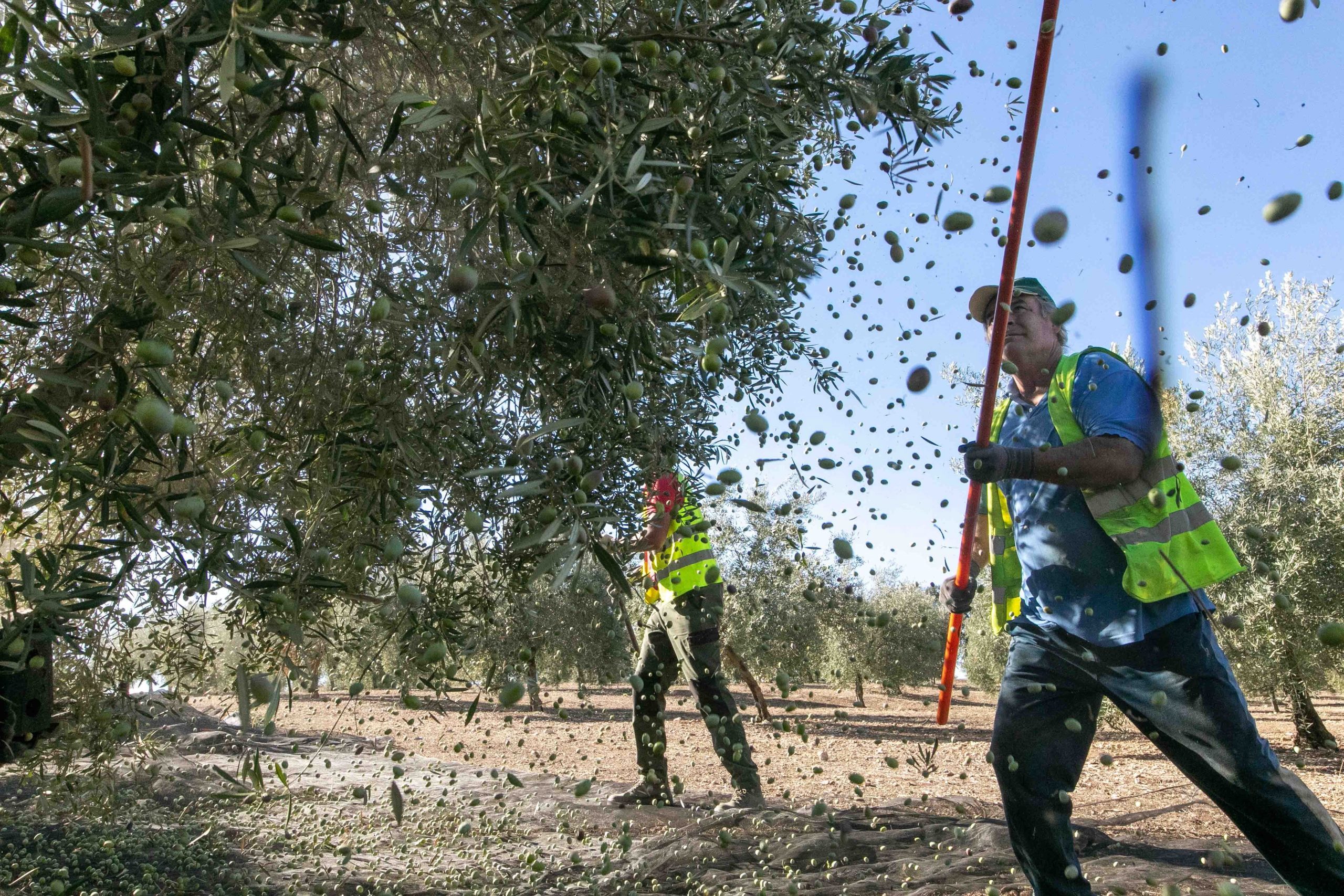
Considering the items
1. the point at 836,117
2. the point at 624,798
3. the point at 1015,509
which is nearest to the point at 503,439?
the point at 836,117

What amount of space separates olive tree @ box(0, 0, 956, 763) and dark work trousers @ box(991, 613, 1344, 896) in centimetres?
127

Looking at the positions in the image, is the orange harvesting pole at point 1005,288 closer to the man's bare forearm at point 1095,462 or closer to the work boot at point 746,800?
the man's bare forearm at point 1095,462

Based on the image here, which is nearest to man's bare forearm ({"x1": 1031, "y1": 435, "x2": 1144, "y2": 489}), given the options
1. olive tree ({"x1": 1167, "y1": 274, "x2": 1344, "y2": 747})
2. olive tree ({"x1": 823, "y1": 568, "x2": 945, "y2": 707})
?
olive tree ({"x1": 1167, "y1": 274, "x2": 1344, "y2": 747})

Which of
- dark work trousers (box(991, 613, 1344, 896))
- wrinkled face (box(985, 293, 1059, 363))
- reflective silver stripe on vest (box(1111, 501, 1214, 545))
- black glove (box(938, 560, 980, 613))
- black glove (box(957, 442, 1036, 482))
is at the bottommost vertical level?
dark work trousers (box(991, 613, 1344, 896))

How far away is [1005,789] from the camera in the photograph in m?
2.78

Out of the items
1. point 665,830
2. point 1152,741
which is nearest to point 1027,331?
point 1152,741

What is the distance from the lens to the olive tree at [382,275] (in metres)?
1.76

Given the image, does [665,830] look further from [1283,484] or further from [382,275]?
[1283,484]

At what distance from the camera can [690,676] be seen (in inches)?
190

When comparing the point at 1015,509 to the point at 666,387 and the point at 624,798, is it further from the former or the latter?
the point at 624,798

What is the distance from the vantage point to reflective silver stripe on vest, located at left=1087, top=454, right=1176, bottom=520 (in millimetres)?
2771

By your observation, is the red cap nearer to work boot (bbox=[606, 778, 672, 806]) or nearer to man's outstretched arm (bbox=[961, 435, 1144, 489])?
man's outstretched arm (bbox=[961, 435, 1144, 489])

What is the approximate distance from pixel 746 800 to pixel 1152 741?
9.39 ft

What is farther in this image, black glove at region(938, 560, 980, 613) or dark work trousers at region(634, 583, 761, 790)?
dark work trousers at region(634, 583, 761, 790)
